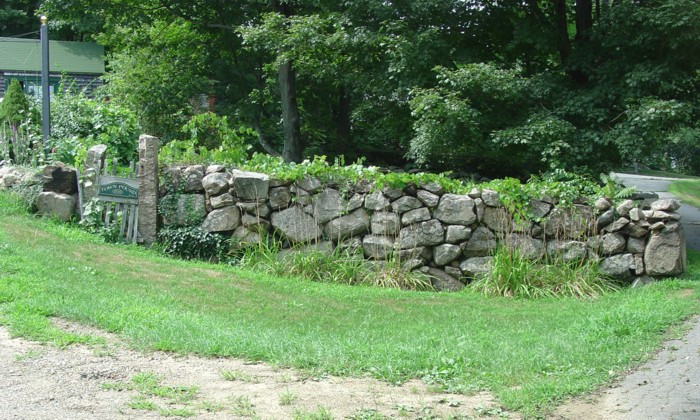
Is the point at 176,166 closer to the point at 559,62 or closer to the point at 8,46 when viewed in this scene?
the point at 559,62

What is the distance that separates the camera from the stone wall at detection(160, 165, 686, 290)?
10.1m

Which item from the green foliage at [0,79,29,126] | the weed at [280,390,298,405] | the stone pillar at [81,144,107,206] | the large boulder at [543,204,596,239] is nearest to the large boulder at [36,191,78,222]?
the stone pillar at [81,144,107,206]

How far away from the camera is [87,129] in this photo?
13148 mm

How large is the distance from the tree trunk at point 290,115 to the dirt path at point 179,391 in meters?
10.7

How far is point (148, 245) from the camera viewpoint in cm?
1059

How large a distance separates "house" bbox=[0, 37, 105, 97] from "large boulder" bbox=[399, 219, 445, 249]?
807 inches

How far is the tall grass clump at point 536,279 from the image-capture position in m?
9.62

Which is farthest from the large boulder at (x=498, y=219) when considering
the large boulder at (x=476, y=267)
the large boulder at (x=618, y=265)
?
the large boulder at (x=618, y=265)

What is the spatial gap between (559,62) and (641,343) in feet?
29.5

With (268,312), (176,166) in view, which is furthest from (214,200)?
Result: (268,312)

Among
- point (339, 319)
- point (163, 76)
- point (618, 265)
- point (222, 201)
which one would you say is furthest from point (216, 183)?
point (163, 76)

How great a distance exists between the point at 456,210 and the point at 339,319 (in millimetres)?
3457

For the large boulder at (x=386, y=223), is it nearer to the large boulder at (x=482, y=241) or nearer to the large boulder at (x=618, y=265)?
the large boulder at (x=482, y=241)

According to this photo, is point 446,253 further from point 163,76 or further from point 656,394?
point 163,76
